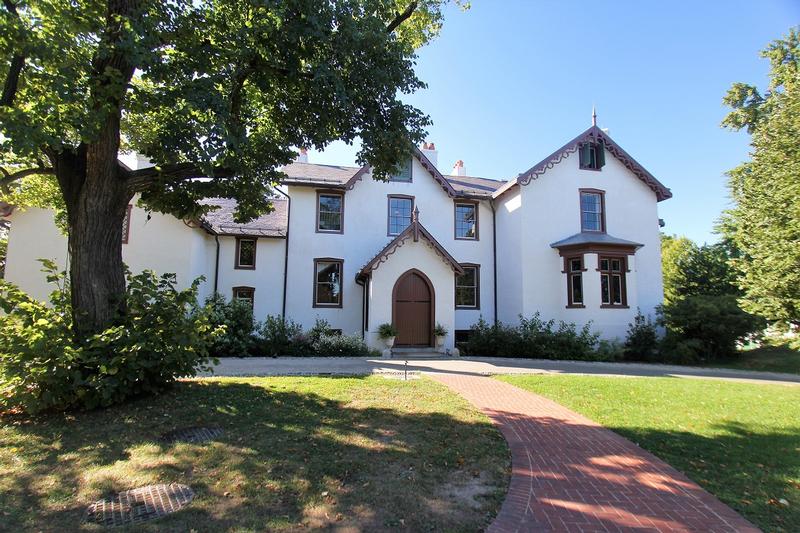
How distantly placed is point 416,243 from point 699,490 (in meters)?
13.4

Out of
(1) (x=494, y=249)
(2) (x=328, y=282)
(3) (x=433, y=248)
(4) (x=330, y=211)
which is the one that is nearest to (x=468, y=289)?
(1) (x=494, y=249)

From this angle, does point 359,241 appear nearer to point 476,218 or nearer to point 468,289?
point 468,289

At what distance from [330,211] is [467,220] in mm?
6565

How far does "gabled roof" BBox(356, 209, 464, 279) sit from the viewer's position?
16.5m

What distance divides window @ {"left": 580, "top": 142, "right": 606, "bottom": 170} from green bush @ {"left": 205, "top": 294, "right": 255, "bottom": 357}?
53.0 feet

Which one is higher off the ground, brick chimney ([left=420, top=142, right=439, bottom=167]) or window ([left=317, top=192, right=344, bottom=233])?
brick chimney ([left=420, top=142, right=439, bottom=167])

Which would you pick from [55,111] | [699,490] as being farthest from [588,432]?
[55,111]

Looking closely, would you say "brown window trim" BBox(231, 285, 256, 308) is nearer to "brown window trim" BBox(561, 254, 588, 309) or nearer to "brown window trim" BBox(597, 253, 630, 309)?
"brown window trim" BBox(561, 254, 588, 309)

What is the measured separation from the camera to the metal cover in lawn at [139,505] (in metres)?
3.63

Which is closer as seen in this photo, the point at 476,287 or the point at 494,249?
the point at 476,287

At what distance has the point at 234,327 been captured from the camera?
50.8ft

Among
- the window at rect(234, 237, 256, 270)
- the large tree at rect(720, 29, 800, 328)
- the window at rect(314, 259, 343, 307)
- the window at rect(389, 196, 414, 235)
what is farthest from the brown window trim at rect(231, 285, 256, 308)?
the large tree at rect(720, 29, 800, 328)

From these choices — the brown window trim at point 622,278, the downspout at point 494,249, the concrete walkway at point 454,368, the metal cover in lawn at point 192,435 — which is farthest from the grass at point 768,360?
the metal cover in lawn at point 192,435

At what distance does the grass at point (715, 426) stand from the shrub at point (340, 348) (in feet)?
20.5
